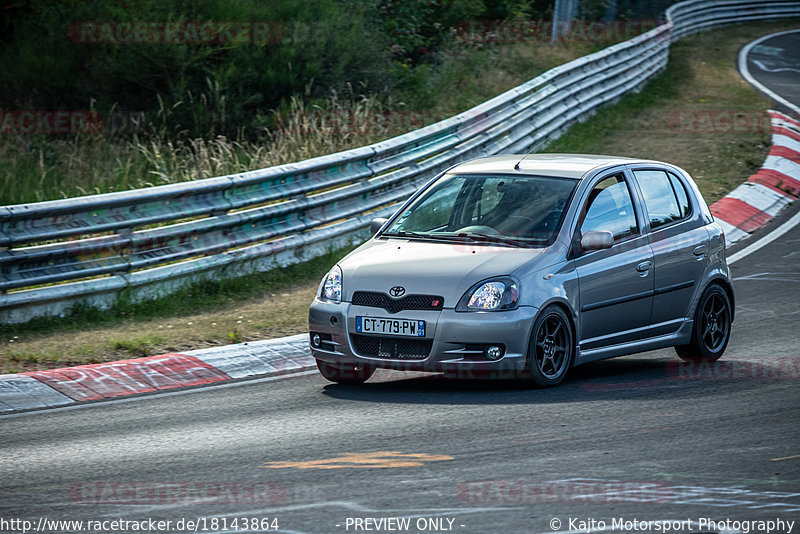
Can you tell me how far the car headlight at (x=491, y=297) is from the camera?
300 inches

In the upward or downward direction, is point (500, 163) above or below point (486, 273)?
above

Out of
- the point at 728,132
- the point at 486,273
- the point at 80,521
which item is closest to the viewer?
the point at 80,521

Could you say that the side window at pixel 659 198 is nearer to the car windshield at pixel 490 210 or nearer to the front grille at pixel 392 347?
the car windshield at pixel 490 210

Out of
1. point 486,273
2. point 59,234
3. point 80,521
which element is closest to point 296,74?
point 59,234

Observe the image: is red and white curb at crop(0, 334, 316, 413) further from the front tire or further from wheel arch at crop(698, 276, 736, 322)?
wheel arch at crop(698, 276, 736, 322)

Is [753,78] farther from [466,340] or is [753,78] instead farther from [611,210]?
[466,340]

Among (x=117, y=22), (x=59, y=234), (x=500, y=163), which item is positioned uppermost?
(x=117, y=22)

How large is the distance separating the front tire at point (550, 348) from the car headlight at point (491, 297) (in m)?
0.25

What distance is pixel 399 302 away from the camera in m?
7.73

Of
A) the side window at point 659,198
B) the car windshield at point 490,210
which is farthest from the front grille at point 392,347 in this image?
the side window at point 659,198

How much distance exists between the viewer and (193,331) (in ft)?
32.1

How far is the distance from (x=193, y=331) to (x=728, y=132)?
45.9 ft

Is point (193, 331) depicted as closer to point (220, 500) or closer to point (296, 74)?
point (220, 500)

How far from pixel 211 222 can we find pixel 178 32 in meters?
7.92
